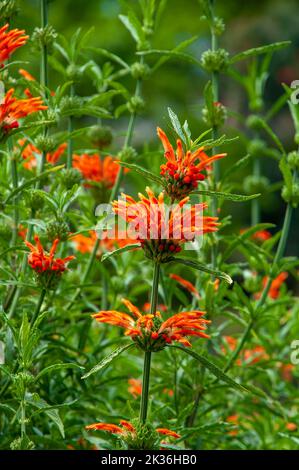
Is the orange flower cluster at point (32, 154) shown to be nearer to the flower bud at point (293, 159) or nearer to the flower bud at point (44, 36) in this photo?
the flower bud at point (44, 36)

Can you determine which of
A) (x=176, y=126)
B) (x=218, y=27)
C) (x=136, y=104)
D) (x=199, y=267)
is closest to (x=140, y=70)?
(x=136, y=104)

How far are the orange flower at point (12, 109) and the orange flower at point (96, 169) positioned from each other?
41 cm

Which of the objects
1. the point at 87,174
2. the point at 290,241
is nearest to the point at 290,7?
the point at 290,241

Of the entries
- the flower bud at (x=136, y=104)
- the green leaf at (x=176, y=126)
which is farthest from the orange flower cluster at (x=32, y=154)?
the green leaf at (x=176, y=126)

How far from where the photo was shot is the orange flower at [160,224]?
0.91 m

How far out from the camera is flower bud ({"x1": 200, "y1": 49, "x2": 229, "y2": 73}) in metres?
1.27

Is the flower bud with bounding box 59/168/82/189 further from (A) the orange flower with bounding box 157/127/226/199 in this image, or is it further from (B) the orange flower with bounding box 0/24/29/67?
(A) the orange flower with bounding box 157/127/226/199

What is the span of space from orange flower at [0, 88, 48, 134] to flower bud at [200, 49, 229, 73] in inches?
13.0

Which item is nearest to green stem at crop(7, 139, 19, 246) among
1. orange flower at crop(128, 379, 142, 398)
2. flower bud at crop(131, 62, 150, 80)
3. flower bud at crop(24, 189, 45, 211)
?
flower bud at crop(24, 189, 45, 211)

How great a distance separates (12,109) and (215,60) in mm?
377

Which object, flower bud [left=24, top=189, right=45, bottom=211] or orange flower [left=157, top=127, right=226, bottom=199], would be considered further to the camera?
flower bud [left=24, top=189, right=45, bottom=211]

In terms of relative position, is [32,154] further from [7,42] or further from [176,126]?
[176,126]
